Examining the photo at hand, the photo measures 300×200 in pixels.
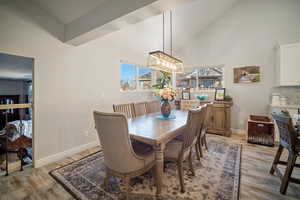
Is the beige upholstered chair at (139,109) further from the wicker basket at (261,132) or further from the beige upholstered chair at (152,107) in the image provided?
the wicker basket at (261,132)

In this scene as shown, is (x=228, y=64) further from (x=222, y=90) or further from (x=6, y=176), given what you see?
(x=6, y=176)

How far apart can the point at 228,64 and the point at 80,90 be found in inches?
165

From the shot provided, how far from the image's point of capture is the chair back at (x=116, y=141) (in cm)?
131

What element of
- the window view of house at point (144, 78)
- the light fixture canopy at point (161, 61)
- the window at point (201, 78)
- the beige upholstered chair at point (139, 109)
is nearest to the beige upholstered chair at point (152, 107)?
the beige upholstered chair at point (139, 109)

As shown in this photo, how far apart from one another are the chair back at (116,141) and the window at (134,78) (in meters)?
2.63

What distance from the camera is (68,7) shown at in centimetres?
224

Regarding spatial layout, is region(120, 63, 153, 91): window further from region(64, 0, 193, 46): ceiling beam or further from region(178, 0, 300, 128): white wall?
region(178, 0, 300, 128): white wall

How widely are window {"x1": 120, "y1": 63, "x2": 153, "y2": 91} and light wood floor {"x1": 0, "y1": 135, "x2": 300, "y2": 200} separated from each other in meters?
2.44

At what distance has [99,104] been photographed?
10.6 ft

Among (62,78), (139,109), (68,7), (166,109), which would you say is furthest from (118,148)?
(68,7)

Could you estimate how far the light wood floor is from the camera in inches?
63.6

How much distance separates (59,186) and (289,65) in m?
5.01

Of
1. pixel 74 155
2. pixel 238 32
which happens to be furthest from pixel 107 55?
pixel 238 32

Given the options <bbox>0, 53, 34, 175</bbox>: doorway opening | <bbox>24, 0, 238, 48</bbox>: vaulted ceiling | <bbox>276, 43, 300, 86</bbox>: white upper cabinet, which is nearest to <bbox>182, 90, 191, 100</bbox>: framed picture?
<bbox>276, 43, 300, 86</bbox>: white upper cabinet
